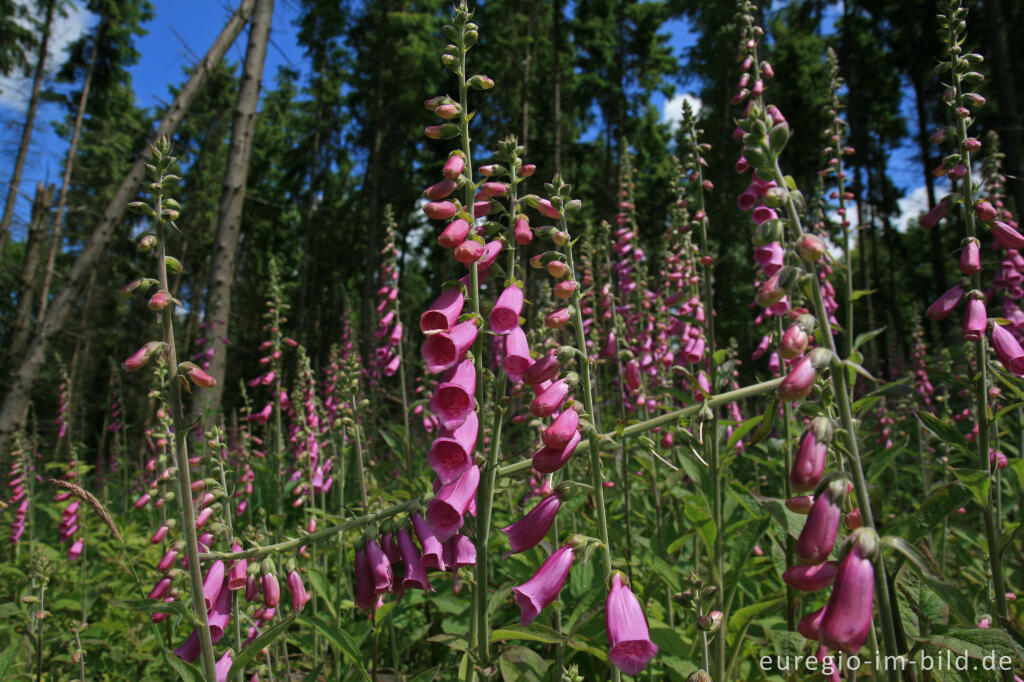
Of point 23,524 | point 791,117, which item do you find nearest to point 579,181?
point 791,117

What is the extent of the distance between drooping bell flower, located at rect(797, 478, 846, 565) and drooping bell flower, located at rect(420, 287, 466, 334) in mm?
1017


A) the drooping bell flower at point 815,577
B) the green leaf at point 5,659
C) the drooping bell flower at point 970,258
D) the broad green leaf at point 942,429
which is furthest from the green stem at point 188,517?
the drooping bell flower at point 970,258

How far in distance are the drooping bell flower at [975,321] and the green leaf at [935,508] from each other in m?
0.99

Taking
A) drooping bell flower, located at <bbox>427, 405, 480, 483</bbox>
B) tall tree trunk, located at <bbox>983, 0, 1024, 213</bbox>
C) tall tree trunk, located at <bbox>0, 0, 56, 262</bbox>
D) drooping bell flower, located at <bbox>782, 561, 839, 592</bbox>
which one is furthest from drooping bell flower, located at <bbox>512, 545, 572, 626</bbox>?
tall tree trunk, located at <bbox>0, 0, 56, 262</bbox>

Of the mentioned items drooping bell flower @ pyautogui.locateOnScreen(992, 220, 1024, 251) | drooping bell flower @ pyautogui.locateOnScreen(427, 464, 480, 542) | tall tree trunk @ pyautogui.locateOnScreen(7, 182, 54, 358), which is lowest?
drooping bell flower @ pyautogui.locateOnScreen(427, 464, 480, 542)

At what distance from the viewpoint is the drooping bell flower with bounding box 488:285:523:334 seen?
1770 millimetres

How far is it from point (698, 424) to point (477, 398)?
2.36 ft

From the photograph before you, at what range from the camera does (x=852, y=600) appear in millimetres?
1031

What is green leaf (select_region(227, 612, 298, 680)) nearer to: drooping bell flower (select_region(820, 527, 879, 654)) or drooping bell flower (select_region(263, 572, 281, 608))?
drooping bell flower (select_region(263, 572, 281, 608))

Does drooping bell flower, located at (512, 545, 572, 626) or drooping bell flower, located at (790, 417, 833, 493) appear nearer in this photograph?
drooping bell flower, located at (790, 417, 833, 493)

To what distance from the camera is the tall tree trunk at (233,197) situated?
24.6 ft

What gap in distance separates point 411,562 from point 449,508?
0.72 ft

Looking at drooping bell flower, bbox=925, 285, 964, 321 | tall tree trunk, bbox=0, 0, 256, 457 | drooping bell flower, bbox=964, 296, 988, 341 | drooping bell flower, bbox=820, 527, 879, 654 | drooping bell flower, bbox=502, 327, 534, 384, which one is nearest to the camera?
drooping bell flower, bbox=820, 527, 879, 654

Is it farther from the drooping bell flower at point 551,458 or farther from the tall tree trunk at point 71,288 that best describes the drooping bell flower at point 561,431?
the tall tree trunk at point 71,288
